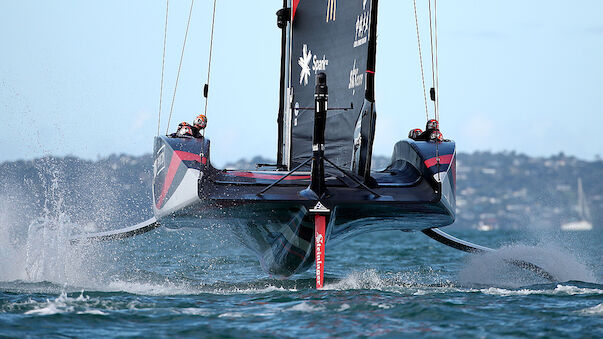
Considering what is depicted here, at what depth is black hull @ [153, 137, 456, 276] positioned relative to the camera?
6.18m

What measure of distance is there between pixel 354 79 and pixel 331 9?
0.86 metres

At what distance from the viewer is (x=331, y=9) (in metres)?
7.66

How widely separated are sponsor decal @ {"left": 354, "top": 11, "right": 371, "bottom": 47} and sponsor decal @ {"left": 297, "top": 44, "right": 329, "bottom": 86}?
649 mm

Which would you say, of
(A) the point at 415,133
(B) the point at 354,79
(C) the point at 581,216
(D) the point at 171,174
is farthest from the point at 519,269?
(C) the point at 581,216

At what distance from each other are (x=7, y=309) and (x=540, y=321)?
3375 millimetres

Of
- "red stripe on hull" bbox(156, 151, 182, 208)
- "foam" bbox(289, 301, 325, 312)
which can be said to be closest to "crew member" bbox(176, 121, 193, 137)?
"red stripe on hull" bbox(156, 151, 182, 208)

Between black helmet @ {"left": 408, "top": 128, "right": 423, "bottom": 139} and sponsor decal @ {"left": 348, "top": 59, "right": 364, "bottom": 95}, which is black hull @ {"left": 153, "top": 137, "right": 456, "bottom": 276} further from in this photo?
sponsor decal @ {"left": 348, "top": 59, "right": 364, "bottom": 95}

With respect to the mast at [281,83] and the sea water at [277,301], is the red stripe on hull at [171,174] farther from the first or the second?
the mast at [281,83]

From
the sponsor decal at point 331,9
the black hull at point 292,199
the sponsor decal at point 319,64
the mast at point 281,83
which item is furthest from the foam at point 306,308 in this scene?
the mast at point 281,83

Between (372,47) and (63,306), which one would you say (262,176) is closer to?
(372,47)

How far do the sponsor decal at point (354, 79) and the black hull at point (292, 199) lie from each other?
0.68 metres

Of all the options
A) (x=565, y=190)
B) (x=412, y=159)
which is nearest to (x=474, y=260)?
(x=412, y=159)

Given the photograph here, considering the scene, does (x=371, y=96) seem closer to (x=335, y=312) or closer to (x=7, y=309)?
(x=335, y=312)

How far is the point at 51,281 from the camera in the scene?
7562 millimetres
